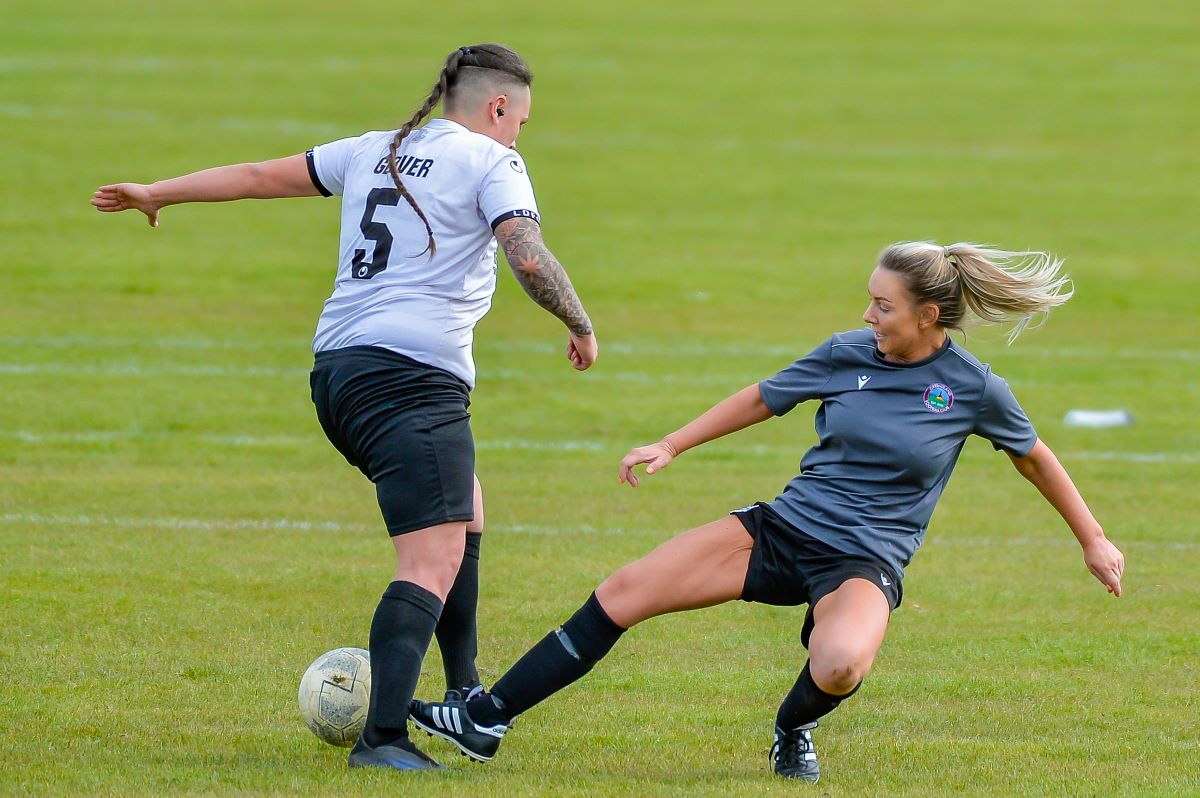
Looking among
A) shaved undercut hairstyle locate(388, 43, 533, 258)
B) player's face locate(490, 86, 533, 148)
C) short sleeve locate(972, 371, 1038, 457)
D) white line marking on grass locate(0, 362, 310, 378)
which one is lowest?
white line marking on grass locate(0, 362, 310, 378)

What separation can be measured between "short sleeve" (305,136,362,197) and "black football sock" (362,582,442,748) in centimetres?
134

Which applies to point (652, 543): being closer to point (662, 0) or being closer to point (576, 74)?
point (576, 74)

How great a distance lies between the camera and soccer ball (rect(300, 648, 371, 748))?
530 centimetres

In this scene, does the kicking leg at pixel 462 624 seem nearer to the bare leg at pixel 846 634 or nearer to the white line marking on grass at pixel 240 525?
the bare leg at pixel 846 634

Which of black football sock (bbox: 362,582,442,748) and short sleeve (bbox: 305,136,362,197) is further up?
short sleeve (bbox: 305,136,362,197)

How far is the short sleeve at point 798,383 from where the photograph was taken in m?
5.29

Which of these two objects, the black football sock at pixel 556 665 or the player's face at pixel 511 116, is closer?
the black football sock at pixel 556 665

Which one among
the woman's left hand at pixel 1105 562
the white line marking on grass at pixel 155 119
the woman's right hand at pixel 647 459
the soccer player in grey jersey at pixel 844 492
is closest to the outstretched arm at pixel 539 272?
the woman's right hand at pixel 647 459

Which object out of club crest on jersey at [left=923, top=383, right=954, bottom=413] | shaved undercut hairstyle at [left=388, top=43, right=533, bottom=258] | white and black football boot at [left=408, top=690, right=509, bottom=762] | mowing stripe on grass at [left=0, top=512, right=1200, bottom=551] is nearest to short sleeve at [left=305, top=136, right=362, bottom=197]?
shaved undercut hairstyle at [left=388, top=43, right=533, bottom=258]

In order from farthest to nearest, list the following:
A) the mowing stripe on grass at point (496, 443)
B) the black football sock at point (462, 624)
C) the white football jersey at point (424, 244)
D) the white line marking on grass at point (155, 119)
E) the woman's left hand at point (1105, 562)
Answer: the white line marking on grass at point (155, 119), the mowing stripe on grass at point (496, 443), the black football sock at point (462, 624), the woman's left hand at point (1105, 562), the white football jersey at point (424, 244)

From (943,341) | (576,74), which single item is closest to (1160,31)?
(576,74)

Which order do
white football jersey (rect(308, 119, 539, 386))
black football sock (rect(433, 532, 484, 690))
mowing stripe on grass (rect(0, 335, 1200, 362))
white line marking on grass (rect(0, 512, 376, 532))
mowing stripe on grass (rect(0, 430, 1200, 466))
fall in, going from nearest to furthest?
white football jersey (rect(308, 119, 539, 386)) < black football sock (rect(433, 532, 484, 690)) < white line marking on grass (rect(0, 512, 376, 532)) < mowing stripe on grass (rect(0, 430, 1200, 466)) < mowing stripe on grass (rect(0, 335, 1200, 362))

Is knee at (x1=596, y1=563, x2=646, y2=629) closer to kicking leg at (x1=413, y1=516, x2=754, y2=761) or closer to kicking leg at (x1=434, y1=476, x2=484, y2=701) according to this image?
kicking leg at (x1=413, y1=516, x2=754, y2=761)

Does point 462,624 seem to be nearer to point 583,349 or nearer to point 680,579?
point 680,579
